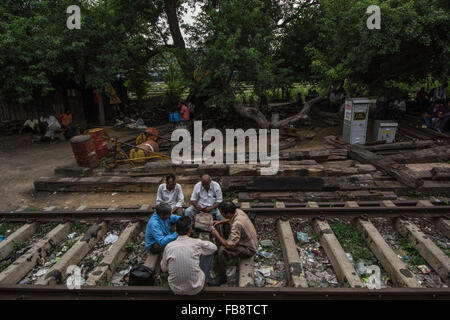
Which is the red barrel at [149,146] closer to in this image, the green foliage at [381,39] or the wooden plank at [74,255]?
the wooden plank at [74,255]

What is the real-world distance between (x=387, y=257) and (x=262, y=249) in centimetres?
193

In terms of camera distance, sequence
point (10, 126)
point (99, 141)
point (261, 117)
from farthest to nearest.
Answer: point (10, 126), point (261, 117), point (99, 141)

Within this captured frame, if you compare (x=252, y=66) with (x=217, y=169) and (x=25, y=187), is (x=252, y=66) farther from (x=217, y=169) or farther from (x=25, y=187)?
(x=25, y=187)

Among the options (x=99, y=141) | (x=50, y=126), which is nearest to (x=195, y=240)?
(x=99, y=141)

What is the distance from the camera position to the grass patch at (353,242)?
15.5 ft

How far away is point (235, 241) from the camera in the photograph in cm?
424

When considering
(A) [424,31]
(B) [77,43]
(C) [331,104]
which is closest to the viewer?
(A) [424,31]

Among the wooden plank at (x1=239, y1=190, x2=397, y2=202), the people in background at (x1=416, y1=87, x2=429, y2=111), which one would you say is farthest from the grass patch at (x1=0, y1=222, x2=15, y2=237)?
the people in background at (x1=416, y1=87, x2=429, y2=111)

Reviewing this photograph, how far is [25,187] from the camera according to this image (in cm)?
842

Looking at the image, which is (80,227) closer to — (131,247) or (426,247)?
(131,247)

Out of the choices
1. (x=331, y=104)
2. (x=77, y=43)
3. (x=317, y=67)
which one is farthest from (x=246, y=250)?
(x=331, y=104)

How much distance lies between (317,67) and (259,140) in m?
4.04

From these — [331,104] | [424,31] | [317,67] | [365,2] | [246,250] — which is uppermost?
[365,2]
